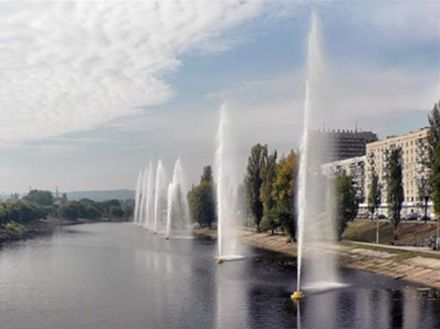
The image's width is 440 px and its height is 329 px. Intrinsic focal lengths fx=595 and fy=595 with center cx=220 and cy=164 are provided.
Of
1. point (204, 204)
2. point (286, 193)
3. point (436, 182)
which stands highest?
point (436, 182)

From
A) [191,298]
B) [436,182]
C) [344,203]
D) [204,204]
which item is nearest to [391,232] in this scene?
[344,203]

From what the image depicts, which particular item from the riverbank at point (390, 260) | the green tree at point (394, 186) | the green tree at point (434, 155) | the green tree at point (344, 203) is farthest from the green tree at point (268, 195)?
the green tree at point (434, 155)

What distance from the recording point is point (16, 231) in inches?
6029

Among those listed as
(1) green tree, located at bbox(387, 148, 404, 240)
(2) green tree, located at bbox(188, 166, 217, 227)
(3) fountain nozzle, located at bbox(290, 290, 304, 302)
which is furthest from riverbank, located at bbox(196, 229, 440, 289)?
(2) green tree, located at bbox(188, 166, 217, 227)

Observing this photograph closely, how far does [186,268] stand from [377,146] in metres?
116

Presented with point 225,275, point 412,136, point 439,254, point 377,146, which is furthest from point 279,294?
point 377,146

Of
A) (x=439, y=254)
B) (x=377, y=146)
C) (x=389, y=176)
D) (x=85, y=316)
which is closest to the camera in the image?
(x=85, y=316)

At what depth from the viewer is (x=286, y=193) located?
9506cm

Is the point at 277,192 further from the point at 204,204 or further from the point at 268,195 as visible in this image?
the point at 204,204

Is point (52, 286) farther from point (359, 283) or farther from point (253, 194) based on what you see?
point (253, 194)

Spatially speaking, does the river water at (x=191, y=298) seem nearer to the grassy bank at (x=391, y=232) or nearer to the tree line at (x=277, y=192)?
the tree line at (x=277, y=192)

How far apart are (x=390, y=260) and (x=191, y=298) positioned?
26.7m

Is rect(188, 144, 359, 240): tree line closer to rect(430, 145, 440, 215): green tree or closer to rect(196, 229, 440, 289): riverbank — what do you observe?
rect(196, 229, 440, 289): riverbank

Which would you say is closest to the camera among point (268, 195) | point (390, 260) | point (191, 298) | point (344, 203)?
point (191, 298)
